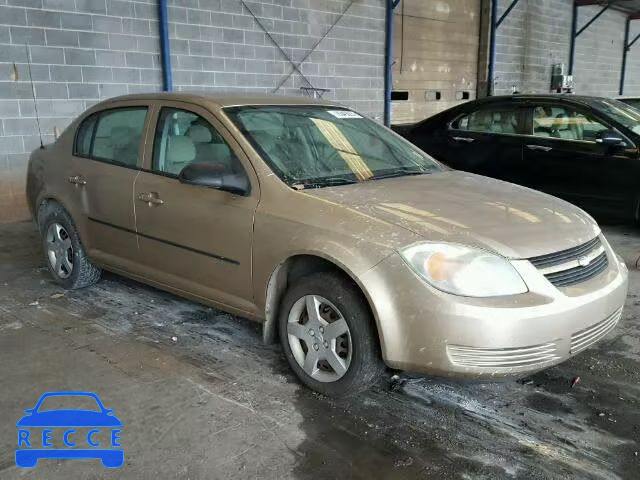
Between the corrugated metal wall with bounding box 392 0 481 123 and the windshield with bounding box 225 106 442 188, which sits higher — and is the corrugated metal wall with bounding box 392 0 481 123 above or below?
above

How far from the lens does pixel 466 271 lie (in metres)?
2.55

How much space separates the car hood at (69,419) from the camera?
2750 millimetres

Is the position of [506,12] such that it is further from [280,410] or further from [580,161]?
[280,410]

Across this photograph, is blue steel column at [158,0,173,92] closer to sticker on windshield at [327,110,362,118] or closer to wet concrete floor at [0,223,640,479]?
sticker on windshield at [327,110,362,118]

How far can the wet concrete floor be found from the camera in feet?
7.99

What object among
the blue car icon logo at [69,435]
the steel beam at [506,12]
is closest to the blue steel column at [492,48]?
the steel beam at [506,12]

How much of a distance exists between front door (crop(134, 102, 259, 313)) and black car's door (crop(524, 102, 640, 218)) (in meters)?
4.37

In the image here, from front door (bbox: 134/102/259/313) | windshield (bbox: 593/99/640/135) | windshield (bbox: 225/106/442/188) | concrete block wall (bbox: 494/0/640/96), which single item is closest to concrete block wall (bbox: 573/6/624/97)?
concrete block wall (bbox: 494/0/640/96)

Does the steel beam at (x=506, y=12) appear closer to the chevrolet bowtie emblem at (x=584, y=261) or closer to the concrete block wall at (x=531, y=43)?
the concrete block wall at (x=531, y=43)

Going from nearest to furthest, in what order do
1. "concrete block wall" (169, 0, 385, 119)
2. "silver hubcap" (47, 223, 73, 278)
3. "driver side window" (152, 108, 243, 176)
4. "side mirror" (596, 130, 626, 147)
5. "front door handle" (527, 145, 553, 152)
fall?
"driver side window" (152, 108, 243, 176) → "silver hubcap" (47, 223, 73, 278) → "side mirror" (596, 130, 626, 147) → "front door handle" (527, 145, 553, 152) → "concrete block wall" (169, 0, 385, 119)

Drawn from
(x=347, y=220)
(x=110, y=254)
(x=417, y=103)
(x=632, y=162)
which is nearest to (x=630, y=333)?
(x=347, y=220)

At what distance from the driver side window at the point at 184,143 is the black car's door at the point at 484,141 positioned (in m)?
4.34

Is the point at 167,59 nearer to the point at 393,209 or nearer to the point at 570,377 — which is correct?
the point at 393,209

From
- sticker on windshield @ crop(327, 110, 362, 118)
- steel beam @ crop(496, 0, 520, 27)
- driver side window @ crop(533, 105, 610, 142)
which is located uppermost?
steel beam @ crop(496, 0, 520, 27)
